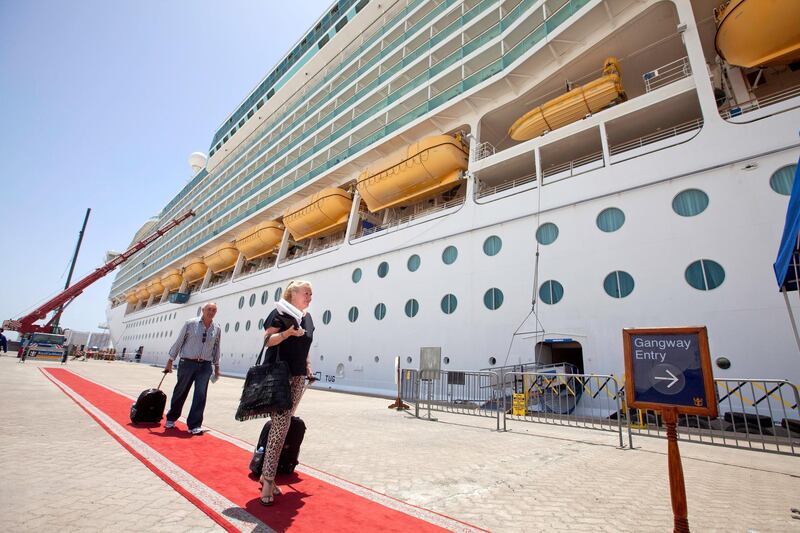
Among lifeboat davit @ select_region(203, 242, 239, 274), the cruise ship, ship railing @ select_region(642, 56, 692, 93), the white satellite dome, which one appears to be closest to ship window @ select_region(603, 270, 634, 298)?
the cruise ship

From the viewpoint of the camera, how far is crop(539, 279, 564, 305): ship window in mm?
9914

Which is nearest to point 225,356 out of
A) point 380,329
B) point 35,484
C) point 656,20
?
point 380,329

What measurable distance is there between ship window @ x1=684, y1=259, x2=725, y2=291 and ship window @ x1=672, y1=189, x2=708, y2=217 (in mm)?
1286

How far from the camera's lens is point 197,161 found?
5072 centimetres

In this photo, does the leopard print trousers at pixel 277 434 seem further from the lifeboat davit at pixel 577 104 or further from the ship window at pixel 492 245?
the lifeboat davit at pixel 577 104

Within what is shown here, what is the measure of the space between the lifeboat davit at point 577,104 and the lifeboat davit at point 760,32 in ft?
8.46

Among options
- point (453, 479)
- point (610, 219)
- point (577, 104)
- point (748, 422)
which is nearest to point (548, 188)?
point (610, 219)

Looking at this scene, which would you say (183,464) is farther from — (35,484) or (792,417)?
(792,417)

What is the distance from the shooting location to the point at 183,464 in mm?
3141

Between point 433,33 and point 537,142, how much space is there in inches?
389

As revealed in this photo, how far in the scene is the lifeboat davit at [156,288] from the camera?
40562 mm

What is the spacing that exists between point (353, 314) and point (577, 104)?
11.3 m

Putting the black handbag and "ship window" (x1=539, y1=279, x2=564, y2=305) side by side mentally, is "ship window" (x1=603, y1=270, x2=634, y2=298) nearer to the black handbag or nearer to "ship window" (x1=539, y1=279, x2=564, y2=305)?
"ship window" (x1=539, y1=279, x2=564, y2=305)

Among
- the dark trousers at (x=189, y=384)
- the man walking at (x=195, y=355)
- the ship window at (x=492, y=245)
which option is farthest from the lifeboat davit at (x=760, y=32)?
the dark trousers at (x=189, y=384)
